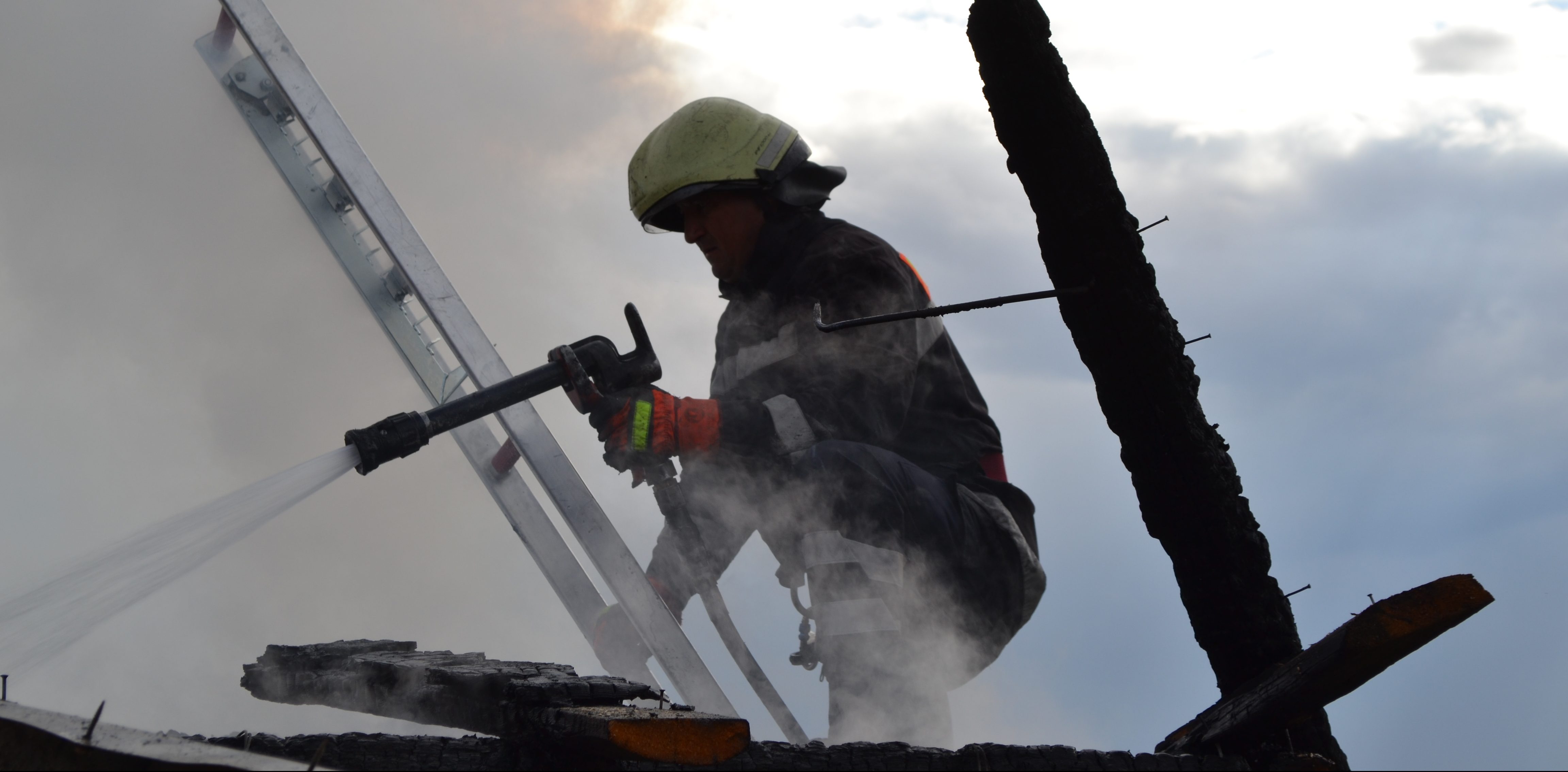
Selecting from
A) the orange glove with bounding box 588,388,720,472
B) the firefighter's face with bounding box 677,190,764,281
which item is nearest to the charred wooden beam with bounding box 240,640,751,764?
the orange glove with bounding box 588,388,720,472

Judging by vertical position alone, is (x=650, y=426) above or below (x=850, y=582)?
above

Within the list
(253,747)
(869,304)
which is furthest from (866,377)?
(253,747)

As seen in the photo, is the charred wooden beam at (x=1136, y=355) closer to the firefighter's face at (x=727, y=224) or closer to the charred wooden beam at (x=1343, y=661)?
the charred wooden beam at (x=1343, y=661)

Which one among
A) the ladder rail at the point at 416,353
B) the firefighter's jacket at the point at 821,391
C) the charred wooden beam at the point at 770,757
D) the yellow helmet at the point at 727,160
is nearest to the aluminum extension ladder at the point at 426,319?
the ladder rail at the point at 416,353

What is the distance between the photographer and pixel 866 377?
3.62m

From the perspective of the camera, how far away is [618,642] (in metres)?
3.69

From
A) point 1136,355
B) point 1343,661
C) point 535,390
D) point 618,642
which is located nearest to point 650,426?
point 535,390

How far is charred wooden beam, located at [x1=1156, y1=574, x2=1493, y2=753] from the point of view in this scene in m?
1.58

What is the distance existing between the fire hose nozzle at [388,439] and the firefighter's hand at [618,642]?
3.52 feet

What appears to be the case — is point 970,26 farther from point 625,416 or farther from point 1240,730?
point 625,416

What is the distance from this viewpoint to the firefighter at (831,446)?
128 inches

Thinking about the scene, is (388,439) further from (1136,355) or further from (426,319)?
(1136,355)

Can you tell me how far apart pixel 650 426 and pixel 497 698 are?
5.77ft

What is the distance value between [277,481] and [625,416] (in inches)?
43.1
